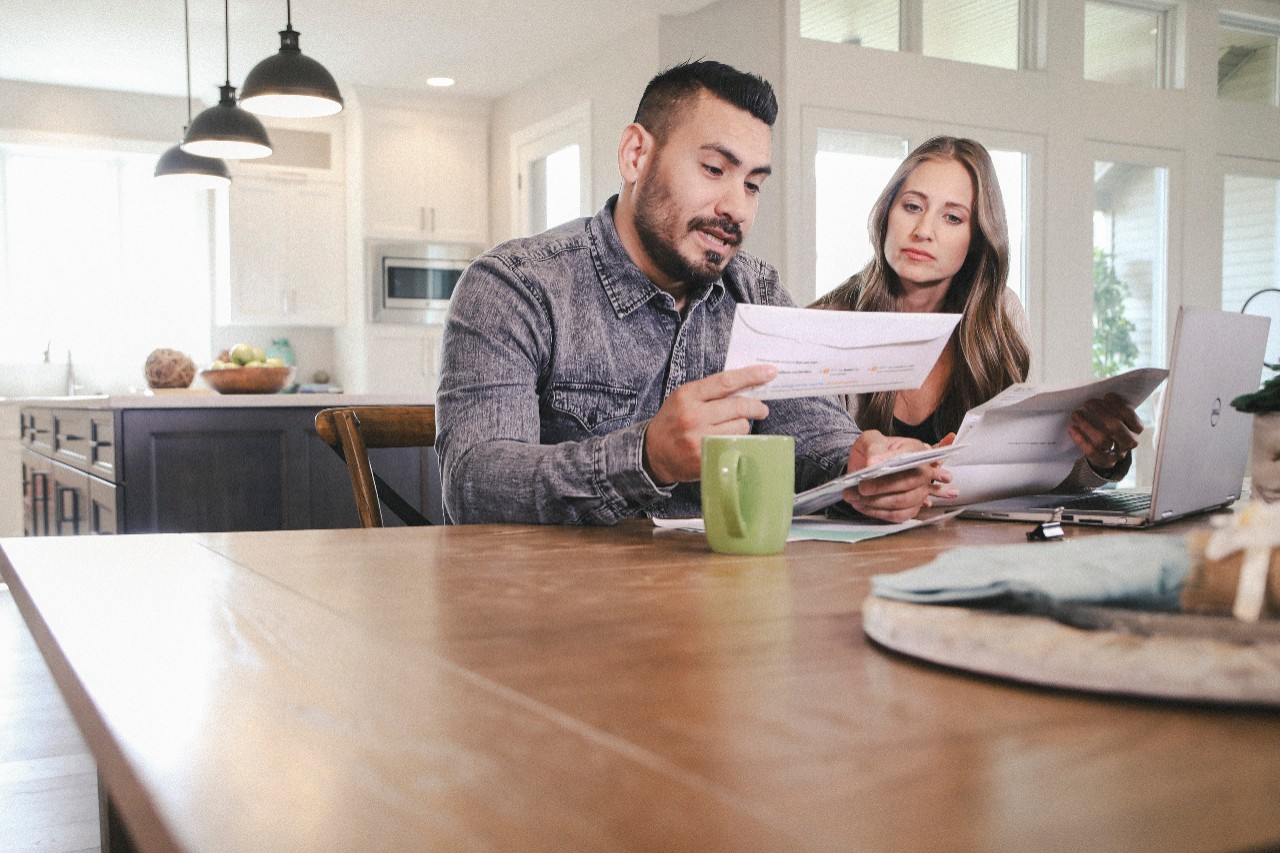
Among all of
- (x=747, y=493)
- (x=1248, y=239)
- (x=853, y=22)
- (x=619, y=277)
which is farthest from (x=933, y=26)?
(x=747, y=493)

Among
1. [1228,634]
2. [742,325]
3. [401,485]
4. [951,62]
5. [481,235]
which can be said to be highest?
[951,62]

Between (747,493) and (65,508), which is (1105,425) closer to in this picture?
(747,493)

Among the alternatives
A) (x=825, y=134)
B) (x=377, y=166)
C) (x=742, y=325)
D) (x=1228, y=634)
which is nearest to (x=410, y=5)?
(x=377, y=166)

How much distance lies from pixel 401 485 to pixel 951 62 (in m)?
3.24

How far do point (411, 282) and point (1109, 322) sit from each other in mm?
3819

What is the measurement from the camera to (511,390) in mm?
1429

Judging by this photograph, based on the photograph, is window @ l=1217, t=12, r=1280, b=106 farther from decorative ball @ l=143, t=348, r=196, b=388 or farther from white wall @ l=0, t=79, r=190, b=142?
white wall @ l=0, t=79, r=190, b=142

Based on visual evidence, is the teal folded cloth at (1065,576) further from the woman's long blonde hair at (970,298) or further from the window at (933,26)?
the window at (933,26)

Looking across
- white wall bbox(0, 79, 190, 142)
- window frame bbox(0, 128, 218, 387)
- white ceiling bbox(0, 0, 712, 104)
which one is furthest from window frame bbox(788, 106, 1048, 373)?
white wall bbox(0, 79, 190, 142)

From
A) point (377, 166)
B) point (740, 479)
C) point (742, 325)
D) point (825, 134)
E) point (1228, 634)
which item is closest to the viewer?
point (1228, 634)

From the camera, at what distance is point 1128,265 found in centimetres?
562

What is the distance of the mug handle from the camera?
946 millimetres

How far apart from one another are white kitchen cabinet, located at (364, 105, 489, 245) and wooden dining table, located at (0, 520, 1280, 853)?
241 inches

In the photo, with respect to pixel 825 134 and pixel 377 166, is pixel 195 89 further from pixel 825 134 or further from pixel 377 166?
pixel 825 134
